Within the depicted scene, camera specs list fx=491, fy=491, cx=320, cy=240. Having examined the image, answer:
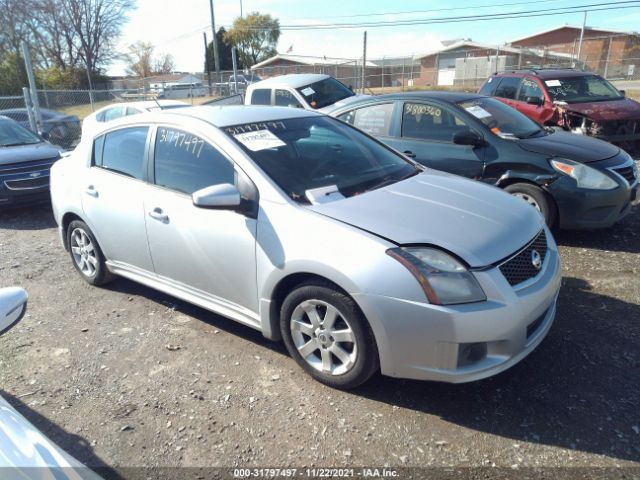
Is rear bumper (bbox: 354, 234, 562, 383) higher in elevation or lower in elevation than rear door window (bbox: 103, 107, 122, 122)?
lower

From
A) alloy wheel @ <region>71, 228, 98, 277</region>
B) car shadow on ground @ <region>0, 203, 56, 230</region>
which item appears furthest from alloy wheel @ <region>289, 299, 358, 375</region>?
car shadow on ground @ <region>0, 203, 56, 230</region>

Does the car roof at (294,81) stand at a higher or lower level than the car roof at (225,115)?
higher

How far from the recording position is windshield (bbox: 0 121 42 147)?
320 inches

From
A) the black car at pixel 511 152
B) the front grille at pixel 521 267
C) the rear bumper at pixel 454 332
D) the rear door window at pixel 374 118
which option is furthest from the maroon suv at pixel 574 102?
the rear bumper at pixel 454 332

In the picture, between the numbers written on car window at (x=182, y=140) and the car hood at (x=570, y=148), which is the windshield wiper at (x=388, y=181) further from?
the car hood at (x=570, y=148)

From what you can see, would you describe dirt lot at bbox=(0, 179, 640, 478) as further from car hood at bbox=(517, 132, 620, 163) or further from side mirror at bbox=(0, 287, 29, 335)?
car hood at bbox=(517, 132, 620, 163)

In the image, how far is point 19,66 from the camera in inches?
1377

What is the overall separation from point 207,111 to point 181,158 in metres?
0.51

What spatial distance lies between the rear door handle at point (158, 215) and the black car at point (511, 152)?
3069 mm

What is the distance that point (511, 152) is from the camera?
532 cm

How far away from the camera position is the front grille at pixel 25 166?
7.31 m

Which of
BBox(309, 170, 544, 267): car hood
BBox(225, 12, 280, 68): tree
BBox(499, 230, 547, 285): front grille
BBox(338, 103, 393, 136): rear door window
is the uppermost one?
BBox(225, 12, 280, 68): tree

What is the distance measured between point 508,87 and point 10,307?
10177 mm

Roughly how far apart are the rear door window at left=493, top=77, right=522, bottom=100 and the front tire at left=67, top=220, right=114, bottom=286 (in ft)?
28.3
